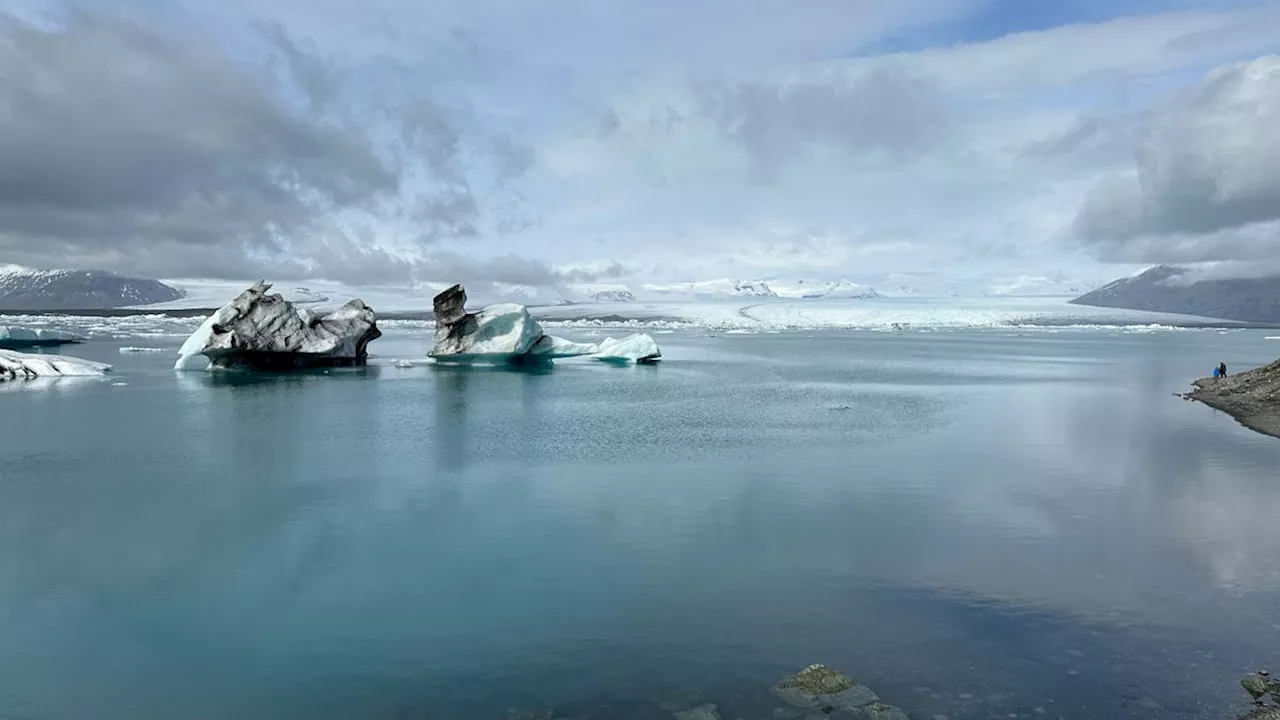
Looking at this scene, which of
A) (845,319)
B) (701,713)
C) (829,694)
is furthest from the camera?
(845,319)

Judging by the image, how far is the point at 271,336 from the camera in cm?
2803

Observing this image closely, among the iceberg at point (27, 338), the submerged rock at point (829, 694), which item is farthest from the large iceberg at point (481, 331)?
the submerged rock at point (829, 694)

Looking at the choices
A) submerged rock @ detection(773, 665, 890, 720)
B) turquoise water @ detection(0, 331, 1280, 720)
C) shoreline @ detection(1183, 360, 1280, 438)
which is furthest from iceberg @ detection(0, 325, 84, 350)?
shoreline @ detection(1183, 360, 1280, 438)

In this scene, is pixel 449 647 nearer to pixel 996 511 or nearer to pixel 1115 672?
pixel 1115 672

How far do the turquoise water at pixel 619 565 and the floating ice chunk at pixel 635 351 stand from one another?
17.2 m

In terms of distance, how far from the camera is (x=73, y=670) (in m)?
5.75

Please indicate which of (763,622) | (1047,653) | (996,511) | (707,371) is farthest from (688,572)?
(707,371)

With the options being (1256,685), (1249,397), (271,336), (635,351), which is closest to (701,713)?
(1256,685)

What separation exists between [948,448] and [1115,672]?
9367 millimetres

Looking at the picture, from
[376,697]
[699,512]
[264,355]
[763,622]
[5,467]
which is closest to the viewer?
[376,697]

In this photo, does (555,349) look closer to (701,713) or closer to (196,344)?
(196,344)

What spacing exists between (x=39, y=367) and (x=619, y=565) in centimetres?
2424

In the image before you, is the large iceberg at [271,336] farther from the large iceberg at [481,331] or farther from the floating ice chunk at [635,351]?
the floating ice chunk at [635,351]

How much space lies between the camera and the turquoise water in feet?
18.3
